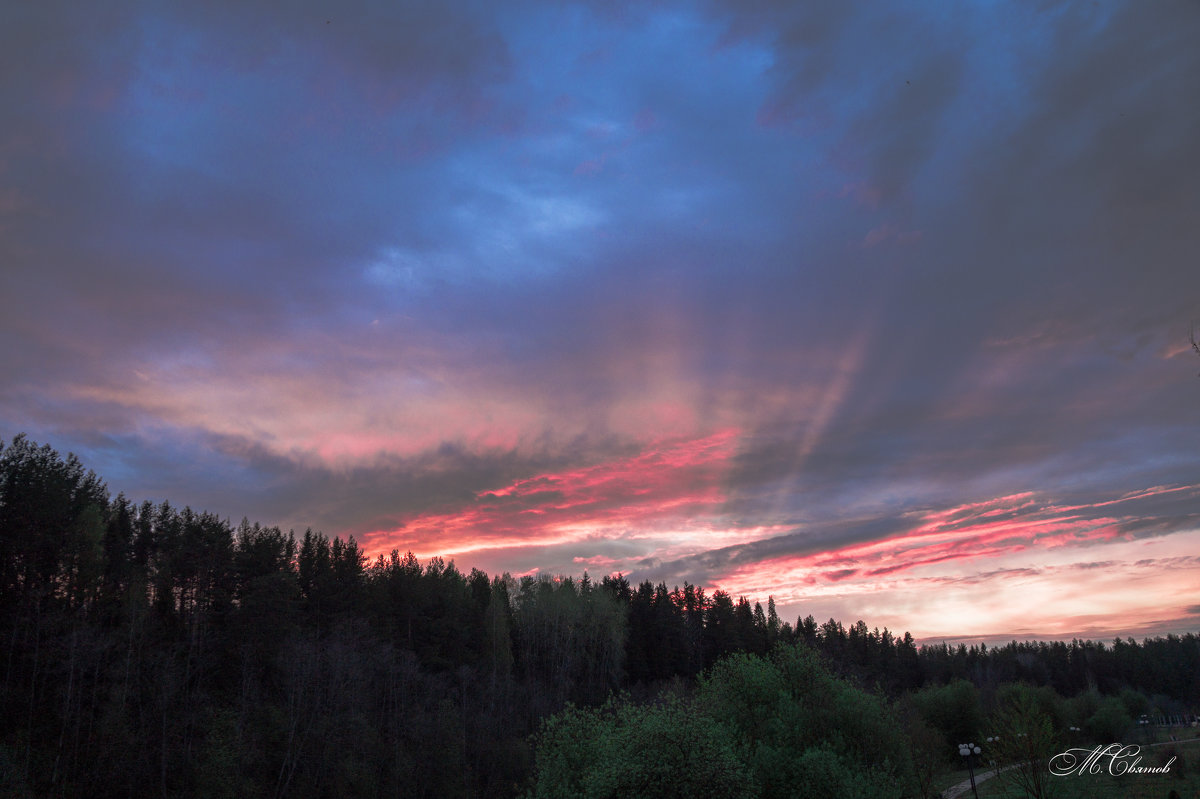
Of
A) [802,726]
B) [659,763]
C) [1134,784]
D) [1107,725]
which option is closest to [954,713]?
[1107,725]

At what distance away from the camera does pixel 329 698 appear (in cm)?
7538

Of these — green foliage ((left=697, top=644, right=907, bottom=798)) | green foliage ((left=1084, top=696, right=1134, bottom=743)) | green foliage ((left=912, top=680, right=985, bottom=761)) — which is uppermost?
green foliage ((left=697, top=644, right=907, bottom=798))

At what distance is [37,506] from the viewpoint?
61281 millimetres

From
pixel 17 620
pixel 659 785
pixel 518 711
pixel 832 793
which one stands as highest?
pixel 17 620

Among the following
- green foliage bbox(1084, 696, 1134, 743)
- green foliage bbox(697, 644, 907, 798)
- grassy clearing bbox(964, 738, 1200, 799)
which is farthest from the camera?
green foliage bbox(1084, 696, 1134, 743)

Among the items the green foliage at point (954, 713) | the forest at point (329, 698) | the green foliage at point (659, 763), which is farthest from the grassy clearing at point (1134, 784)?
the green foliage at point (659, 763)

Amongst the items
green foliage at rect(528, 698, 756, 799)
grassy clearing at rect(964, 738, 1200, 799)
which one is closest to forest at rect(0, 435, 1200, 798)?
green foliage at rect(528, 698, 756, 799)

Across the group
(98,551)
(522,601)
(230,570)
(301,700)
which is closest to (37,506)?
(98,551)

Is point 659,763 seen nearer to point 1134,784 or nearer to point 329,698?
point 329,698

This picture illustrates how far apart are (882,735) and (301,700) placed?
5990cm

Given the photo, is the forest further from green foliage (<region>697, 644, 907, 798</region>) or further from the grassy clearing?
the grassy clearing

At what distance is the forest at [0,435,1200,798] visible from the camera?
44312 mm

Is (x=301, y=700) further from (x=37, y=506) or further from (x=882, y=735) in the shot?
(x=882, y=735)

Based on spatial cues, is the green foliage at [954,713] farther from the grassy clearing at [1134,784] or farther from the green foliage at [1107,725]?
the grassy clearing at [1134,784]
